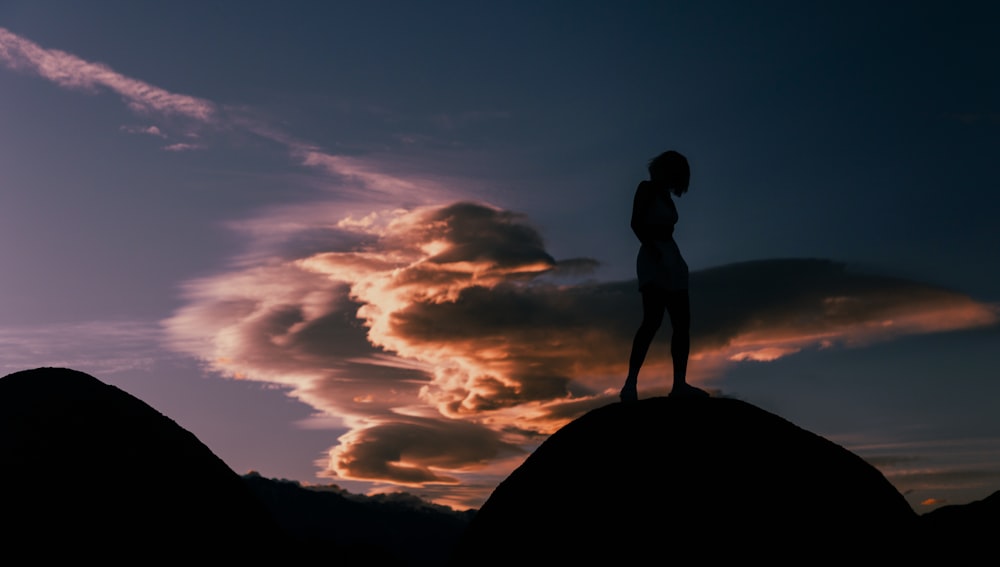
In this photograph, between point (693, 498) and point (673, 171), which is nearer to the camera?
point (693, 498)

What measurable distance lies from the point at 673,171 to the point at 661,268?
3.90ft

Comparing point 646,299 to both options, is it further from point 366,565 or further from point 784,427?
point 366,565

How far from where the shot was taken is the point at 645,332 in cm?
1102

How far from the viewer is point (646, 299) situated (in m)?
11.0

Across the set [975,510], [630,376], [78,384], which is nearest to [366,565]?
[975,510]

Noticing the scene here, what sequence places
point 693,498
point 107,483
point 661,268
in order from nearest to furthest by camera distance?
1. point 693,498
2. point 661,268
3. point 107,483

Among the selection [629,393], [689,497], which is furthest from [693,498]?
[629,393]

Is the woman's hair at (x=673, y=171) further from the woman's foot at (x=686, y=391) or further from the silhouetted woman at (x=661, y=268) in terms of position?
the woman's foot at (x=686, y=391)

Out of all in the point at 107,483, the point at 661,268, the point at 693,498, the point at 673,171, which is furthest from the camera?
the point at 107,483

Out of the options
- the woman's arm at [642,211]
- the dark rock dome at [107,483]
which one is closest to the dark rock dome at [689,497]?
the woman's arm at [642,211]

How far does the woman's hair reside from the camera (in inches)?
436

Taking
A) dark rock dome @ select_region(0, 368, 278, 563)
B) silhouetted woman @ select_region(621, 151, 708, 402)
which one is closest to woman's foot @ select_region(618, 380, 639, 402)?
silhouetted woman @ select_region(621, 151, 708, 402)

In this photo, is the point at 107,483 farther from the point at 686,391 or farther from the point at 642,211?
the point at 642,211

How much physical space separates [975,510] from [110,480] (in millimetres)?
42690
